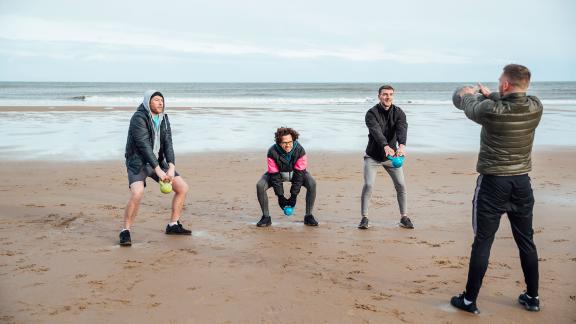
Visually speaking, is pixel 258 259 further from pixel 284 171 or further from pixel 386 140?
pixel 386 140

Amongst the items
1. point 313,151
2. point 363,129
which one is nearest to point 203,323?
point 313,151

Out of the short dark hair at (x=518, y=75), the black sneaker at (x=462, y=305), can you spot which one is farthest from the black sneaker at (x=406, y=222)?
the short dark hair at (x=518, y=75)

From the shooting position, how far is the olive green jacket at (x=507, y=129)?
148 inches

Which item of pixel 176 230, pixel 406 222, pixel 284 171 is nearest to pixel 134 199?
pixel 176 230

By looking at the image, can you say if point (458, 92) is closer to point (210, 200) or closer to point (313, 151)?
point (210, 200)

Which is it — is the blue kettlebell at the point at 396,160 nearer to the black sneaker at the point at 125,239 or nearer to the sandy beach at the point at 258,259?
the sandy beach at the point at 258,259

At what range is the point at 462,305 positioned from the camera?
402 centimetres

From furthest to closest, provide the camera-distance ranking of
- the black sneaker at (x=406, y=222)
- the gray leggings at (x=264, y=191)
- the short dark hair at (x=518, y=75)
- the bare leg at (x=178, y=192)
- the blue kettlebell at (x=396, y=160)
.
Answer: the gray leggings at (x=264, y=191), the black sneaker at (x=406, y=222), the blue kettlebell at (x=396, y=160), the bare leg at (x=178, y=192), the short dark hair at (x=518, y=75)

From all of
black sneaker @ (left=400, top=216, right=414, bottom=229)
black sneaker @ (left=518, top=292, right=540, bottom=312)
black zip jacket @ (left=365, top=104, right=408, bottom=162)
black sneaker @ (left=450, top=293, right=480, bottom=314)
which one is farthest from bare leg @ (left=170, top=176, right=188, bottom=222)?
black sneaker @ (left=518, top=292, right=540, bottom=312)

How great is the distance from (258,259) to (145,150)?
66.4 inches

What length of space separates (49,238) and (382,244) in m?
3.71

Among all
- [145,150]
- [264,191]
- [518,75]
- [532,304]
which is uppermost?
[518,75]

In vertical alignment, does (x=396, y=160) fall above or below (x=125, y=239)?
above

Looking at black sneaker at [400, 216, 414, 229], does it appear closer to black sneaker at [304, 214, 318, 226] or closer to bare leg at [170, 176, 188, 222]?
black sneaker at [304, 214, 318, 226]
